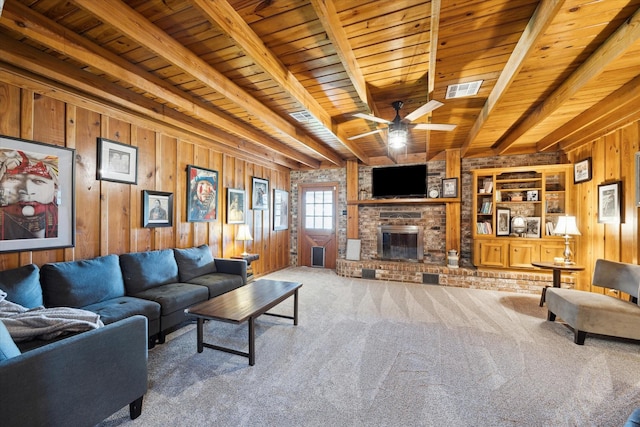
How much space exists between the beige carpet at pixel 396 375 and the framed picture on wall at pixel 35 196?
1.51 meters

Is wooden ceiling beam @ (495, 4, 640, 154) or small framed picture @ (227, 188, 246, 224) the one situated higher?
wooden ceiling beam @ (495, 4, 640, 154)

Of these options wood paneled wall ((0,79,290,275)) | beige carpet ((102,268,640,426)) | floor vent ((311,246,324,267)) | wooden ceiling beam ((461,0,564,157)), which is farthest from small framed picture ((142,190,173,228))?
wooden ceiling beam ((461,0,564,157))

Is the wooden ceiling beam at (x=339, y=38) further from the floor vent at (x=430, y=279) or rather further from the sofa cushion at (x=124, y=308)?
the floor vent at (x=430, y=279)

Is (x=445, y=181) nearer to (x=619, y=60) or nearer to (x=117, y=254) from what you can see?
(x=619, y=60)

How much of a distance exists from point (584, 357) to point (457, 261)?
2.76 metres

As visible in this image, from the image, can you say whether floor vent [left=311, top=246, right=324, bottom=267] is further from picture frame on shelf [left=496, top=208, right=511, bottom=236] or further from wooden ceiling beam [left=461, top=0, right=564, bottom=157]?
wooden ceiling beam [left=461, top=0, right=564, bottom=157]

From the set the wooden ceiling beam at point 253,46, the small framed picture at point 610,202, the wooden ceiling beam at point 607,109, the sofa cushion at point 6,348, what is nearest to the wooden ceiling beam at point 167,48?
the wooden ceiling beam at point 253,46

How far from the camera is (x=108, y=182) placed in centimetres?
308

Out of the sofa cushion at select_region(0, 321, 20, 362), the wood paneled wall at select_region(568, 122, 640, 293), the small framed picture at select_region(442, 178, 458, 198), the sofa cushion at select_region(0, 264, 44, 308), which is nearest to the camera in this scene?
the sofa cushion at select_region(0, 321, 20, 362)

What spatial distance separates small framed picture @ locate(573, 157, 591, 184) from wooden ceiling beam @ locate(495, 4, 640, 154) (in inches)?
61.2

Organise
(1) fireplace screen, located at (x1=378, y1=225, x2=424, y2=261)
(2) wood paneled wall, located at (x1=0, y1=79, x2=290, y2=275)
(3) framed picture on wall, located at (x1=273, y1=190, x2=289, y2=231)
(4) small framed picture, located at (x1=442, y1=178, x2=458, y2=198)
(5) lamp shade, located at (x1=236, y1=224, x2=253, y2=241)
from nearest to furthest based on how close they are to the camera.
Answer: (2) wood paneled wall, located at (x1=0, y1=79, x2=290, y2=275) < (5) lamp shade, located at (x1=236, y1=224, x2=253, y2=241) < (4) small framed picture, located at (x1=442, y1=178, x2=458, y2=198) < (1) fireplace screen, located at (x1=378, y1=225, x2=424, y2=261) < (3) framed picture on wall, located at (x1=273, y1=190, x2=289, y2=231)

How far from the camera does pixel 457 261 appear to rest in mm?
5215

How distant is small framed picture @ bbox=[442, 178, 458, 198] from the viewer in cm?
551

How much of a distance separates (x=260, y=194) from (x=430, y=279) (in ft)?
12.3
